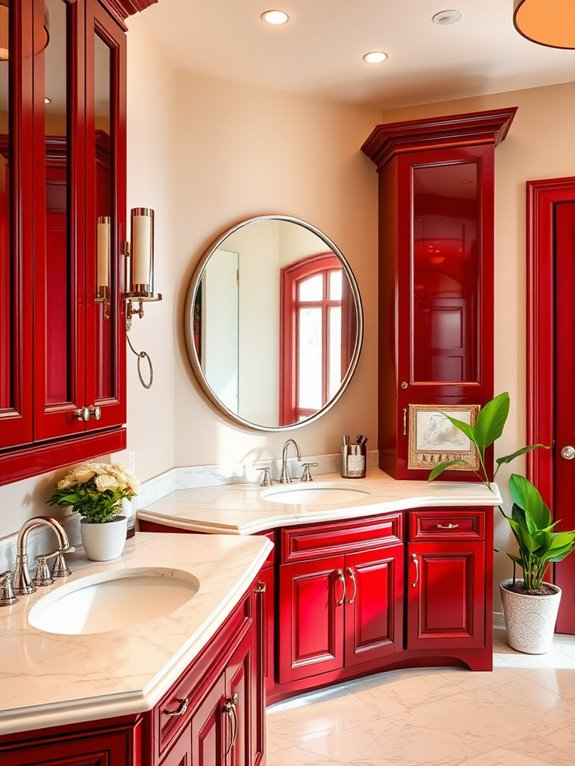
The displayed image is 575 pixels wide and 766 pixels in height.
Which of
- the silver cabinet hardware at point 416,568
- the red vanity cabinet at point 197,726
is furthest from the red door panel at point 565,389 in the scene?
the red vanity cabinet at point 197,726

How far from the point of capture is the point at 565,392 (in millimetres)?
3357

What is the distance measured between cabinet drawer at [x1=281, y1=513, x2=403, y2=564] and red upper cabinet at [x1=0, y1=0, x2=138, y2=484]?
1.06 m

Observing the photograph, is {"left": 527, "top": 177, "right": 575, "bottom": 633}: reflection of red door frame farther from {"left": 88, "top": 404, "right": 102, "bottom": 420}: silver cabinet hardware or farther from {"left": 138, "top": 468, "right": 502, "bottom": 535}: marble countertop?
{"left": 88, "top": 404, "right": 102, "bottom": 420}: silver cabinet hardware

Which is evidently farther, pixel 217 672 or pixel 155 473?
pixel 155 473

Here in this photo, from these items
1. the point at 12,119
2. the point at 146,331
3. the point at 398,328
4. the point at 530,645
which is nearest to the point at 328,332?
the point at 398,328

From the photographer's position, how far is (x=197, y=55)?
2.95m

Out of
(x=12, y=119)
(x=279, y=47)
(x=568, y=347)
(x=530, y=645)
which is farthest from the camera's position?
(x=568, y=347)

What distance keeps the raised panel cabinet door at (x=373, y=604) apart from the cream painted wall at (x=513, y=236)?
0.84 m

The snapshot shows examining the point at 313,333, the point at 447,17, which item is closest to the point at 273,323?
the point at 313,333

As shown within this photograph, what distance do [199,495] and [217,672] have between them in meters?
1.37

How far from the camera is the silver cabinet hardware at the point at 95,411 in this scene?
61.2 inches

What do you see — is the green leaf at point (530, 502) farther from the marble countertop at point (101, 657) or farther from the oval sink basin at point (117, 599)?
the oval sink basin at point (117, 599)

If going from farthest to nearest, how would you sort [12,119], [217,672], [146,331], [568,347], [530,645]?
[568,347] → [530,645] → [146,331] → [217,672] → [12,119]

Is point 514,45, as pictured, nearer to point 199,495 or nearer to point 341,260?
point 341,260
